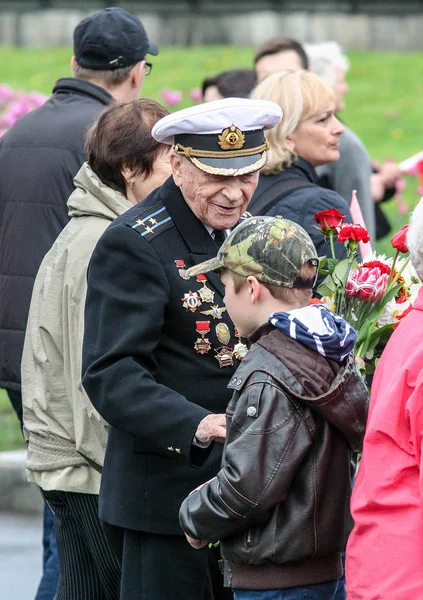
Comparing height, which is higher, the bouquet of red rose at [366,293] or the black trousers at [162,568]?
the bouquet of red rose at [366,293]

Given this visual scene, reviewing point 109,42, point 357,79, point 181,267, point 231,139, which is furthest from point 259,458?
point 357,79

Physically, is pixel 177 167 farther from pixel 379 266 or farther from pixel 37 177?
pixel 37 177

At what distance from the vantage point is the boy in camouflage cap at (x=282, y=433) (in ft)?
8.77

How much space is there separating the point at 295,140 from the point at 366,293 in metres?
1.57

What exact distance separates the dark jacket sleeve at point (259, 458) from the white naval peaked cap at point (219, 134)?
718mm

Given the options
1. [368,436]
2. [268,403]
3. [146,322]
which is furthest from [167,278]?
[368,436]

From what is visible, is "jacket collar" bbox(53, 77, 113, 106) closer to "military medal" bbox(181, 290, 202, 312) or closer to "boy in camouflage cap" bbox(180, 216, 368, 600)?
"military medal" bbox(181, 290, 202, 312)

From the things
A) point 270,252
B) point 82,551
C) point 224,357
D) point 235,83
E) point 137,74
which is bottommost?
point 82,551

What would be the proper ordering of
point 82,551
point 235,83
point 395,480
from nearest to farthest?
point 395,480 < point 82,551 < point 235,83

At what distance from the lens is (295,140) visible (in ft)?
15.1

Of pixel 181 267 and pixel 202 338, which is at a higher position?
pixel 181 267

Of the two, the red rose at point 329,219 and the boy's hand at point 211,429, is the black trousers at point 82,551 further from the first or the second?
the red rose at point 329,219

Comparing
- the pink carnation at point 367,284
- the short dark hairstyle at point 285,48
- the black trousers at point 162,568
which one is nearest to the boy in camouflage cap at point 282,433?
the pink carnation at point 367,284

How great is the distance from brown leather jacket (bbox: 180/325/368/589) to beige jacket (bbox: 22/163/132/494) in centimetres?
89
